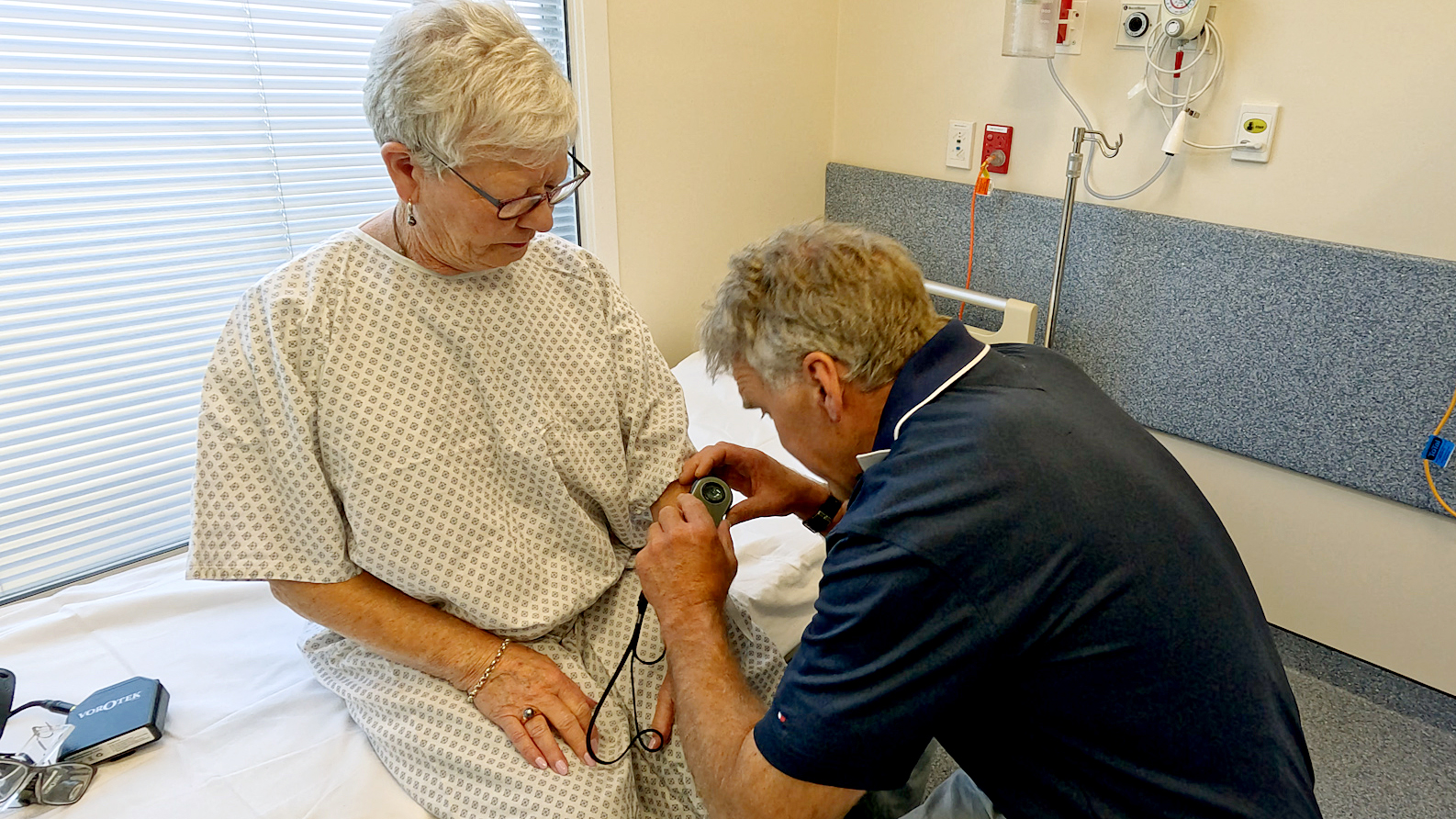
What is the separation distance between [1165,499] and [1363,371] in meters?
1.17

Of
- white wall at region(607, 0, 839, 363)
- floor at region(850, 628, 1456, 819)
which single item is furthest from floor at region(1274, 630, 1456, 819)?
white wall at region(607, 0, 839, 363)

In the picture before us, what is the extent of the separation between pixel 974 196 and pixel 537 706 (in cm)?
165

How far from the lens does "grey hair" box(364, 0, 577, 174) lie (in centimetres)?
97

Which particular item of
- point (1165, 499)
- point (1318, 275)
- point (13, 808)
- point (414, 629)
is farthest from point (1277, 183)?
point (13, 808)

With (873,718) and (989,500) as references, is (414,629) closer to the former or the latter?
(873,718)

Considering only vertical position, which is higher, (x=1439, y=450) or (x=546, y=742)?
(x=1439, y=450)

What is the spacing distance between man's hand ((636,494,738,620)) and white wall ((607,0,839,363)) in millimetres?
1262

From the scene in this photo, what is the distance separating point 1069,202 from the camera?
6.44 feet

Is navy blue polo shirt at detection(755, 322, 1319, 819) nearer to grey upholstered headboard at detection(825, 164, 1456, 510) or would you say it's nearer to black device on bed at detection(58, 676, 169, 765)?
black device on bed at detection(58, 676, 169, 765)

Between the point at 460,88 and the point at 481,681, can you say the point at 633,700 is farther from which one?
the point at 460,88

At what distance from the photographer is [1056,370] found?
0.98m

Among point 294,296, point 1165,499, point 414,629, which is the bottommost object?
point 414,629

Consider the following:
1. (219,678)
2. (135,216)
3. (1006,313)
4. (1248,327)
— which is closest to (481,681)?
(219,678)

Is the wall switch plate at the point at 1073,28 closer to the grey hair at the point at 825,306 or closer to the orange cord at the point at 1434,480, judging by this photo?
the orange cord at the point at 1434,480
